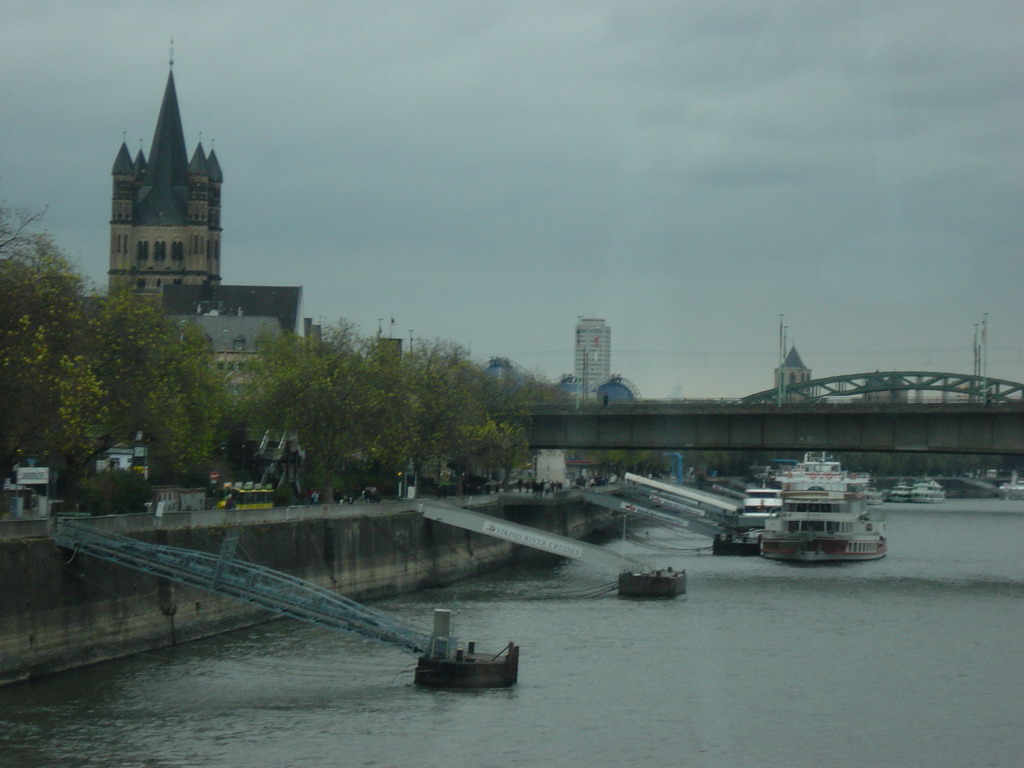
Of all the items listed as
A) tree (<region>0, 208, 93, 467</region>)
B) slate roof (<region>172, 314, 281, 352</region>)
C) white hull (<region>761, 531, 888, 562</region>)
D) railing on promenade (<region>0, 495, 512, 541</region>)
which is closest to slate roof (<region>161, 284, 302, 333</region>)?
slate roof (<region>172, 314, 281, 352</region>)

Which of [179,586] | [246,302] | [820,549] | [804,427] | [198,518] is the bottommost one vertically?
[820,549]

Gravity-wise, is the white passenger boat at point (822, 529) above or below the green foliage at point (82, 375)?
below

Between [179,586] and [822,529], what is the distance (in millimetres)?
55073

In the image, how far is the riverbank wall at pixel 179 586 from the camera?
42.7 meters

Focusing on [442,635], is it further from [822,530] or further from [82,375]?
[822,530]

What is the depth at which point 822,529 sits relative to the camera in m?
97.4

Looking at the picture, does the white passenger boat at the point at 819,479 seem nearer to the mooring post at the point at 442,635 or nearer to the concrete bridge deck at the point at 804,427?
the concrete bridge deck at the point at 804,427

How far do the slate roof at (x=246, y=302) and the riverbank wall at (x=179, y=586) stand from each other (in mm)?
93849

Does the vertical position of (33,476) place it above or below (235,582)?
above

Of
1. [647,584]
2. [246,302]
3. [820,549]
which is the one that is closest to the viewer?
[647,584]

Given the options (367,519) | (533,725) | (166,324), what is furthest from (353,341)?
(533,725)

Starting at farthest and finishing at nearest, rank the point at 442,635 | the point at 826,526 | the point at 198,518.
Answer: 1. the point at 826,526
2. the point at 198,518
3. the point at 442,635

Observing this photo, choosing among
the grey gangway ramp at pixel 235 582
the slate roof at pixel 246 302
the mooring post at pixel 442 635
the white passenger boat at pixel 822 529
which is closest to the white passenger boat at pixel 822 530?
the white passenger boat at pixel 822 529

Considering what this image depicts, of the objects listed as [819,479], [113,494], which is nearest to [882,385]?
[819,479]
